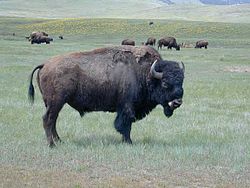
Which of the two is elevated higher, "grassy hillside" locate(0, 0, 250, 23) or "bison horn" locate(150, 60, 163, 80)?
"bison horn" locate(150, 60, 163, 80)

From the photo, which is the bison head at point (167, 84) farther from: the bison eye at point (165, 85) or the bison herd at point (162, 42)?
the bison herd at point (162, 42)

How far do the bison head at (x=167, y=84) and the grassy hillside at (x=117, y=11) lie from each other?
122349mm

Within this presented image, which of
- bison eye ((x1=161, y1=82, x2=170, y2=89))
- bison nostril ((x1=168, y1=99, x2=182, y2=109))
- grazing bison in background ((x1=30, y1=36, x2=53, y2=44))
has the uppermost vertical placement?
bison eye ((x1=161, y1=82, x2=170, y2=89))

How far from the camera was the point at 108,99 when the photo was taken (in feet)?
39.4

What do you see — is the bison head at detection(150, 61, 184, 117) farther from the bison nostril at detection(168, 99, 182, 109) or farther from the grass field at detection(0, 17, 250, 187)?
the grass field at detection(0, 17, 250, 187)

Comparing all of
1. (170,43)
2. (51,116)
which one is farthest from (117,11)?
(51,116)

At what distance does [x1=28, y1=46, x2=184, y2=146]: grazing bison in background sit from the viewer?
38.3 ft

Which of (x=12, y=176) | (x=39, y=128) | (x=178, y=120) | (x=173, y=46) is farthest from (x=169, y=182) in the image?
(x=173, y=46)

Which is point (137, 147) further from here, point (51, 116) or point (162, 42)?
Answer: point (162, 42)

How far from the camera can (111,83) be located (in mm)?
11969

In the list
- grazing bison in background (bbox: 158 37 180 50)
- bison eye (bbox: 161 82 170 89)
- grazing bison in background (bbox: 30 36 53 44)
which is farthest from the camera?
grazing bison in background (bbox: 30 36 53 44)

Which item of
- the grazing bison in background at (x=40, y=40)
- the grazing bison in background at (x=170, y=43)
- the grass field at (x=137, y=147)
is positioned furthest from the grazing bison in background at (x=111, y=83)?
the grazing bison in background at (x=40, y=40)

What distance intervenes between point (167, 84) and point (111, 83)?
1.14 m

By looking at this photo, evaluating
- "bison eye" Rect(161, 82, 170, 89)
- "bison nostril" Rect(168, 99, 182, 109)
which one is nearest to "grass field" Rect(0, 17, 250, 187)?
"bison nostril" Rect(168, 99, 182, 109)
